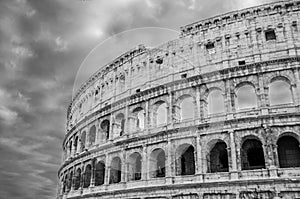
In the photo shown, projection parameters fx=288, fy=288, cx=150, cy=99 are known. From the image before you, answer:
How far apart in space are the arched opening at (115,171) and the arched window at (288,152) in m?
11.8

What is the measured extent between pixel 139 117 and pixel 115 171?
15.4ft

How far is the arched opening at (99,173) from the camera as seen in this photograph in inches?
938

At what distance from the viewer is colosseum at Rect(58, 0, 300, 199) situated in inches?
653

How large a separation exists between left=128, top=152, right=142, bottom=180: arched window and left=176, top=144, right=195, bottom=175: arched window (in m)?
3.52

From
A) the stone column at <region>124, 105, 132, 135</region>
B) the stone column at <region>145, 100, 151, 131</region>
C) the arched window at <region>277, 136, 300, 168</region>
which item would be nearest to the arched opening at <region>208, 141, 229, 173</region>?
the arched window at <region>277, 136, 300, 168</region>

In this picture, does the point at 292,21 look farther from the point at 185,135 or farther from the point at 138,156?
the point at 138,156

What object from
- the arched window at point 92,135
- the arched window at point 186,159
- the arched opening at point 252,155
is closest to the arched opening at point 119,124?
the arched window at point 92,135

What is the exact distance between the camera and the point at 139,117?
23781 mm

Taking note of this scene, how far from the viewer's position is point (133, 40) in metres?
20.7

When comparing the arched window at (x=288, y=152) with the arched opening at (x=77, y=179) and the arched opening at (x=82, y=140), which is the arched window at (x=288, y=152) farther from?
the arched opening at (x=82, y=140)

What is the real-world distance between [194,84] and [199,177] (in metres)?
6.30

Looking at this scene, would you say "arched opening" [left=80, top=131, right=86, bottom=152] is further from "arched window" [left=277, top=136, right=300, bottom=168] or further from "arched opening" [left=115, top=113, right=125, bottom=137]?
"arched window" [left=277, top=136, right=300, bottom=168]

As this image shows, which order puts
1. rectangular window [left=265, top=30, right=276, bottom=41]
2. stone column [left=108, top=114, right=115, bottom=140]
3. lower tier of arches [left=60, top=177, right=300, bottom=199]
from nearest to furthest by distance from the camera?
lower tier of arches [left=60, top=177, right=300, bottom=199]
rectangular window [left=265, top=30, right=276, bottom=41]
stone column [left=108, top=114, right=115, bottom=140]

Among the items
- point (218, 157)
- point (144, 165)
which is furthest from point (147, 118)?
point (218, 157)
